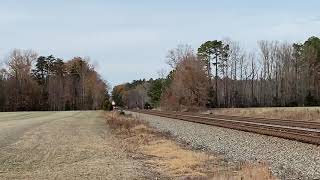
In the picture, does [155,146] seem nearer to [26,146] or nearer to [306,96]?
[26,146]

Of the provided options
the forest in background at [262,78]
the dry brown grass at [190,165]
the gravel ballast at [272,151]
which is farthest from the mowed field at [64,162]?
the forest in background at [262,78]

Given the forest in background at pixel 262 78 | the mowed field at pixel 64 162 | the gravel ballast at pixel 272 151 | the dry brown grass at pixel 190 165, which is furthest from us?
the forest in background at pixel 262 78

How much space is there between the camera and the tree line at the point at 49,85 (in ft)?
424

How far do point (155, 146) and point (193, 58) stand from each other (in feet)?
230

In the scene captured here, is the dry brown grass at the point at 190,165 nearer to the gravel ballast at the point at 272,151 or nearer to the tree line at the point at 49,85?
the gravel ballast at the point at 272,151

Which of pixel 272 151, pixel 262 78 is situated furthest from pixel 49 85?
pixel 272 151

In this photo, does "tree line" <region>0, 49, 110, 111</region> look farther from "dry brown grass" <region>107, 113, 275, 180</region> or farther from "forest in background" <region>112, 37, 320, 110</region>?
"dry brown grass" <region>107, 113, 275, 180</region>

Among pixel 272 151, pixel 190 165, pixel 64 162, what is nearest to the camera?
pixel 190 165

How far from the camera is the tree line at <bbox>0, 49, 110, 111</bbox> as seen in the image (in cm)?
12938

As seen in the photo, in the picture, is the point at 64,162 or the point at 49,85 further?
the point at 49,85

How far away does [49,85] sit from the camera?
146000 mm

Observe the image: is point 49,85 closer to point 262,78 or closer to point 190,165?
point 262,78

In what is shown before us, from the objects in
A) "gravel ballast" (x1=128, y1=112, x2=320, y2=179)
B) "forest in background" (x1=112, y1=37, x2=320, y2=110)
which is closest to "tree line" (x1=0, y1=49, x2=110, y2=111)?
"forest in background" (x1=112, y1=37, x2=320, y2=110)

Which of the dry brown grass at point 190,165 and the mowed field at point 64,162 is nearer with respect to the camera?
the dry brown grass at point 190,165
